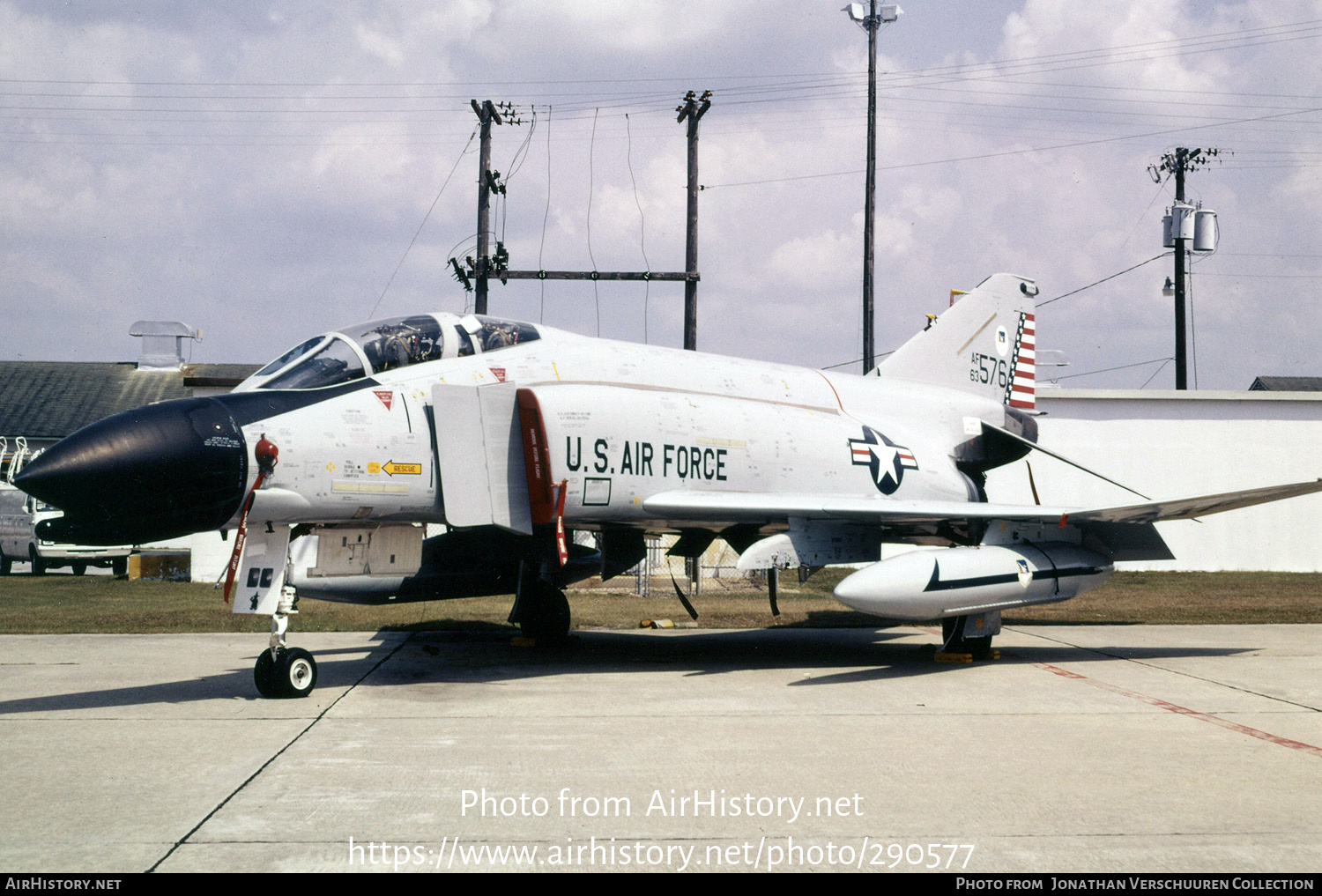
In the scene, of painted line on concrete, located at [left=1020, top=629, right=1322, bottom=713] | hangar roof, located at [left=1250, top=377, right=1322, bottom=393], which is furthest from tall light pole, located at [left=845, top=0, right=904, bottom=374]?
hangar roof, located at [left=1250, top=377, right=1322, bottom=393]

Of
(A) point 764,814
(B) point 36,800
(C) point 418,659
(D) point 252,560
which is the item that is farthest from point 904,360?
(B) point 36,800

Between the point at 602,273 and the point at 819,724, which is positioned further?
the point at 602,273

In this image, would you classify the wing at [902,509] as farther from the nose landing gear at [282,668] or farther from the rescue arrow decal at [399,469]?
the nose landing gear at [282,668]

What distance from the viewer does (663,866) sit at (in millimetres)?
4250

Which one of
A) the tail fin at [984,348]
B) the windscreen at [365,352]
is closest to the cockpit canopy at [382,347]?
the windscreen at [365,352]

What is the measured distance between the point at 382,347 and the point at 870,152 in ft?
58.6

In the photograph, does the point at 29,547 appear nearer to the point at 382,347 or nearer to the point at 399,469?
the point at 382,347

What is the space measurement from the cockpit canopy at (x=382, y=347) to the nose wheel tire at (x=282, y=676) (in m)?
2.11

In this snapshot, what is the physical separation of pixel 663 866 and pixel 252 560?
5.11 metres

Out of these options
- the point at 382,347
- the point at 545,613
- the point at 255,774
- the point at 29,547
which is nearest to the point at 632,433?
the point at 382,347

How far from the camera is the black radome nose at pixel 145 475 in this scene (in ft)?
23.3

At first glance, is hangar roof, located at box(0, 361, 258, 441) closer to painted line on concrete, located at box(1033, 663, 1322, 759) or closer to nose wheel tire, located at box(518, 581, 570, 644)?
nose wheel tire, located at box(518, 581, 570, 644)
